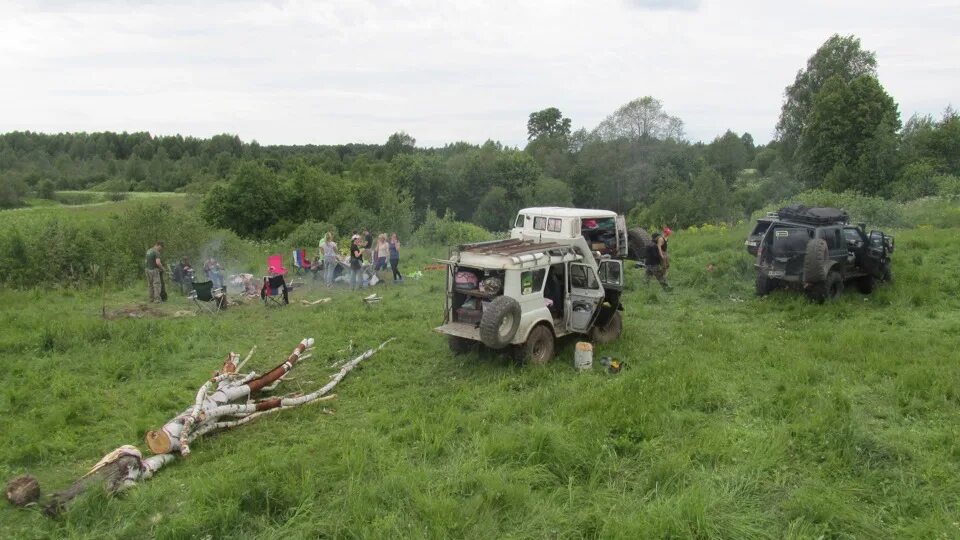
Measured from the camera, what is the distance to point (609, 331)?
11.0 m

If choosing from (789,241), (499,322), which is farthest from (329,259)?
(789,241)

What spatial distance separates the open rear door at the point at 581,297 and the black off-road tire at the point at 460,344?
1724 millimetres

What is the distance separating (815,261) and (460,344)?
7499 millimetres

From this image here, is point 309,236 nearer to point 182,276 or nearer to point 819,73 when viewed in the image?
point 182,276

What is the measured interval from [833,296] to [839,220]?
6.32 ft

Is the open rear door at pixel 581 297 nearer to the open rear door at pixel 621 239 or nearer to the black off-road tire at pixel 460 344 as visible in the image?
the black off-road tire at pixel 460 344

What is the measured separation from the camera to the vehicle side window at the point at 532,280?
9445 mm

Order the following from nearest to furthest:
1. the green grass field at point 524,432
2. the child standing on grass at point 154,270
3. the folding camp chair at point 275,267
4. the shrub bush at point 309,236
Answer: the green grass field at point 524,432 < the child standing on grass at point 154,270 < the folding camp chair at point 275,267 < the shrub bush at point 309,236

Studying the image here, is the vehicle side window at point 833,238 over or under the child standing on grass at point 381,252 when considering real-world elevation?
over

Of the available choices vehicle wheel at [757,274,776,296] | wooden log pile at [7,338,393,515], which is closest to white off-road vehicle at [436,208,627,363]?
wooden log pile at [7,338,393,515]

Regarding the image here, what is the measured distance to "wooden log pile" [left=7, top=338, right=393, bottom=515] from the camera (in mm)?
5926

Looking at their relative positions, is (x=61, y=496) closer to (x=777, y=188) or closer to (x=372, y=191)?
(x=372, y=191)

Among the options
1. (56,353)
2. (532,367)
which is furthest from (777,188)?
(56,353)

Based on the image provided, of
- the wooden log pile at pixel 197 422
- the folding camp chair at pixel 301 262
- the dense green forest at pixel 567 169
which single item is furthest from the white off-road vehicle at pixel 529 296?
the dense green forest at pixel 567 169
